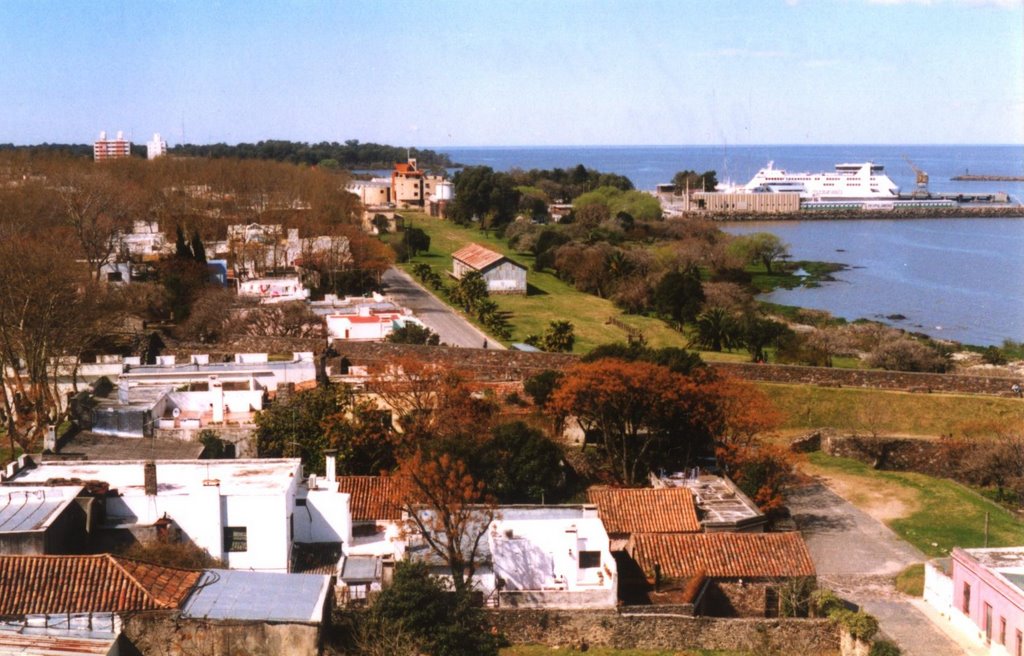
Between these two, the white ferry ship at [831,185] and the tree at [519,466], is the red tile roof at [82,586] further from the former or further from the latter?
the white ferry ship at [831,185]

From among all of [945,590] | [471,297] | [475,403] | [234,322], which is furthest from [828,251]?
[945,590]

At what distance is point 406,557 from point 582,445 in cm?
900

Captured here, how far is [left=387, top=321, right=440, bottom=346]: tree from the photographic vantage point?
3136 cm

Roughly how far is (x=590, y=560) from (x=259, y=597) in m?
5.43

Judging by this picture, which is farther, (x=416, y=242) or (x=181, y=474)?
(x=416, y=242)

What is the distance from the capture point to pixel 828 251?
77.3 metres

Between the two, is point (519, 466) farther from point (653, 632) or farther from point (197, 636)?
point (197, 636)

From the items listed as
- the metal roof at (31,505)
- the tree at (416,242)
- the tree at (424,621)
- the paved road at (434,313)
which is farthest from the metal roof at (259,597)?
the tree at (416,242)

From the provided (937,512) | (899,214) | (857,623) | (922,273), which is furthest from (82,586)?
(899,214)

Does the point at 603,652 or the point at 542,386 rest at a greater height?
the point at 542,386

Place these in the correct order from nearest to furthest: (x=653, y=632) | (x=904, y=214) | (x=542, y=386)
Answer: (x=653, y=632) < (x=542, y=386) < (x=904, y=214)

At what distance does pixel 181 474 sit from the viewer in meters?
17.9

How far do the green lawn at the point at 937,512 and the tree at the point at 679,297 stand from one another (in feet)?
46.2

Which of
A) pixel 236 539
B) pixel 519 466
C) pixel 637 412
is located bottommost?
pixel 519 466
